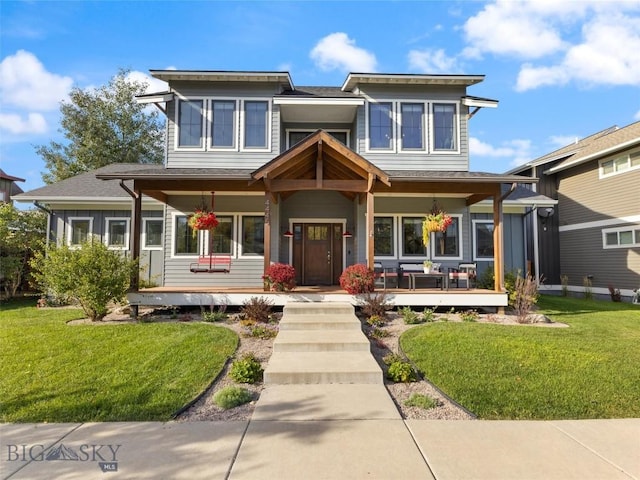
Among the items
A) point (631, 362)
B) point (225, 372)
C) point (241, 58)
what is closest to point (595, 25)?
point (631, 362)

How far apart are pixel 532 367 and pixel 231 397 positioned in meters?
4.15

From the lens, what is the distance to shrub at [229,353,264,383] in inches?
192

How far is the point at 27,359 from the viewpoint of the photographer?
5621 mm

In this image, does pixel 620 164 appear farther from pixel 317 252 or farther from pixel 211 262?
pixel 211 262

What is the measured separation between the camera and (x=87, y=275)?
748cm

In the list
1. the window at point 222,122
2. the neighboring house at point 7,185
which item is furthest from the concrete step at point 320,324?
the neighboring house at point 7,185

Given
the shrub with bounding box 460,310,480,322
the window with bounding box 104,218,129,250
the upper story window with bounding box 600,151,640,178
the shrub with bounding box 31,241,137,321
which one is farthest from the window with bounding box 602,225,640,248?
the window with bounding box 104,218,129,250

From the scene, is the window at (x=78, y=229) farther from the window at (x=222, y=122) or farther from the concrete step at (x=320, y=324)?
the concrete step at (x=320, y=324)

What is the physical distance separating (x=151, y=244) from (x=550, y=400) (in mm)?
11397

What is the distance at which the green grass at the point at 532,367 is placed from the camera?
13.8 feet

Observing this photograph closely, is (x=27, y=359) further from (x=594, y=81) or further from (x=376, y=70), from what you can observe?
(x=594, y=81)

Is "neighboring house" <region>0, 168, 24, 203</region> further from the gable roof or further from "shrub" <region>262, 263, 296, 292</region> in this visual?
the gable roof

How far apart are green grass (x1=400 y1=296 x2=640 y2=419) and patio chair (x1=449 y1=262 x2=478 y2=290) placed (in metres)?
2.54

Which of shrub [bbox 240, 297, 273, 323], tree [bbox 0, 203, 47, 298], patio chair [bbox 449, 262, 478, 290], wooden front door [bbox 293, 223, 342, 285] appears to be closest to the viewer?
shrub [bbox 240, 297, 273, 323]
